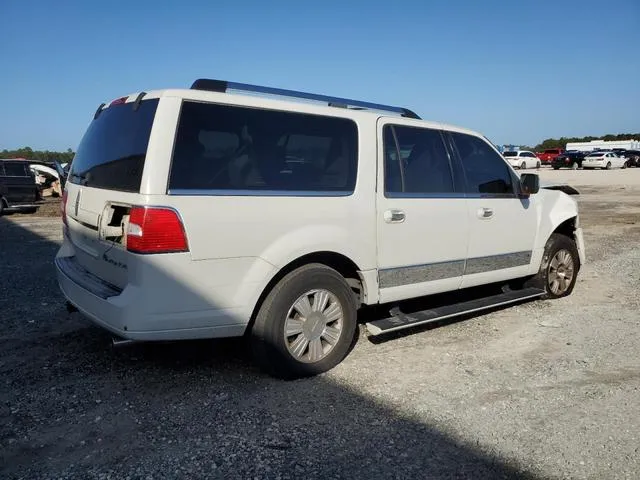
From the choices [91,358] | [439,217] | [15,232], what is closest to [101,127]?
[91,358]

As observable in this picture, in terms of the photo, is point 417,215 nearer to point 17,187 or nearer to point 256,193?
point 256,193

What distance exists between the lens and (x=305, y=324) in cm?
380

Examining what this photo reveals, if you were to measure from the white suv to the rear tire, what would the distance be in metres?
1.19

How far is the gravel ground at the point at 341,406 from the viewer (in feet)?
9.18

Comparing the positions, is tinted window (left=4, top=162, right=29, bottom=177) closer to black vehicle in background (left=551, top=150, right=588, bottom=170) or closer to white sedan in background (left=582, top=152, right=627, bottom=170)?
black vehicle in background (left=551, top=150, right=588, bottom=170)

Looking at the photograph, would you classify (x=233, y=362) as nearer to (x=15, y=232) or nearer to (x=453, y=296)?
(x=453, y=296)

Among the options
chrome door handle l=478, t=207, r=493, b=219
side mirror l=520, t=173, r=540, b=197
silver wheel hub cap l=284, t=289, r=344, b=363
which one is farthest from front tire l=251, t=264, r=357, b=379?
side mirror l=520, t=173, r=540, b=197

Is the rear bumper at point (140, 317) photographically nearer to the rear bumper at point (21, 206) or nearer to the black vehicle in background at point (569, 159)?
the rear bumper at point (21, 206)

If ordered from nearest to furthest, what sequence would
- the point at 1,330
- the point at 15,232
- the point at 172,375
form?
the point at 172,375, the point at 1,330, the point at 15,232

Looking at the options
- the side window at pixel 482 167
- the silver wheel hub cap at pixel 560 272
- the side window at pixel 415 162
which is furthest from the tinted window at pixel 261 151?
the silver wheel hub cap at pixel 560 272

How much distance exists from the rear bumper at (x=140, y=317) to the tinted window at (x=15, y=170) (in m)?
14.2

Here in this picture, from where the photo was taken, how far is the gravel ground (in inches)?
110

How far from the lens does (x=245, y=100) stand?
3596 mm

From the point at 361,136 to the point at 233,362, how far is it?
205 centimetres
